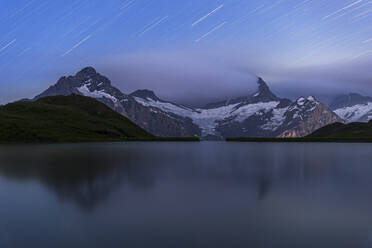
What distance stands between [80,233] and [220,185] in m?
25.1

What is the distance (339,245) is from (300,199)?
14.6m

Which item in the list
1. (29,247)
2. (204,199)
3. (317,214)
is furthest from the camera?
(204,199)

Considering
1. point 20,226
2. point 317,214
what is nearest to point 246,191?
point 317,214

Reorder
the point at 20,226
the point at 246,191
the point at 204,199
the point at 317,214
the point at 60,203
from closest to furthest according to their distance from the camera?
the point at 20,226 < the point at 317,214 < the point at 60,203 < the point at 204,199 < the point at 246,191

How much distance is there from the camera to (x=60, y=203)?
31.3m

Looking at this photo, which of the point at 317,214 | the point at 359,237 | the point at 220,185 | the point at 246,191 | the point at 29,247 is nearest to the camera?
the point at 29,247

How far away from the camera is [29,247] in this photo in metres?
19.4

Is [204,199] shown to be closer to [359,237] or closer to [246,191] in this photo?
[246,191]

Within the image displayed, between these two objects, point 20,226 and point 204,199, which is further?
point 204,199

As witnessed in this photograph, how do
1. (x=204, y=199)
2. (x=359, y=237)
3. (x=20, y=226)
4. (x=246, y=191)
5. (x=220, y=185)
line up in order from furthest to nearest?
(x=220, y=185), (x=246, y=191), (x=204, y=199), (x=20, y=226), (x=359, y=237)

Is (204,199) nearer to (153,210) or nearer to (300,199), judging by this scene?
(153,210)

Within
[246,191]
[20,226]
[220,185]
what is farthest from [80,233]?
[220,185]

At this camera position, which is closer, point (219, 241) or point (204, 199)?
point (219, 241)

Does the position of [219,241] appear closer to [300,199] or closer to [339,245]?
[339,245]
